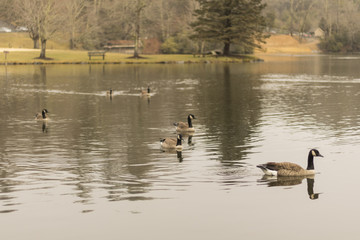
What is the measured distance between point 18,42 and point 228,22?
59629 mm

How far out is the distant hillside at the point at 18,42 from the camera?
15932 centimetres

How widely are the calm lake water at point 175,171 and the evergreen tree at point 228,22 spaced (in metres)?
78.4

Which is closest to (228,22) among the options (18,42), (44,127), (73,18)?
(73,18)

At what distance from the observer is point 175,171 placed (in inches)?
1003

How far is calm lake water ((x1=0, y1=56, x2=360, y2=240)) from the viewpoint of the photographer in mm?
18781

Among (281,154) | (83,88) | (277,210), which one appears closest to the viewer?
(277,210)

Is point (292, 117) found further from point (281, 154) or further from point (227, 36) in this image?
point (227, 36)

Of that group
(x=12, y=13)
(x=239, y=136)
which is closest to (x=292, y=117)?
(x=239, y=136)

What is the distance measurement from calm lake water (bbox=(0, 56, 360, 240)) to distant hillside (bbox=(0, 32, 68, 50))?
11070 cm

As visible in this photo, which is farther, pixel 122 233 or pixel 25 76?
pixel 25 76

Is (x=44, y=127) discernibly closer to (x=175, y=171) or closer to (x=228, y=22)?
(x=175, y=171)

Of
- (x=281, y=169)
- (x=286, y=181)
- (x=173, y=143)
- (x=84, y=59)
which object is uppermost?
(x=84, y=59)

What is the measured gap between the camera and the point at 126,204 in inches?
810

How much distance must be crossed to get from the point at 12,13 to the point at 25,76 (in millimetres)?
95662
